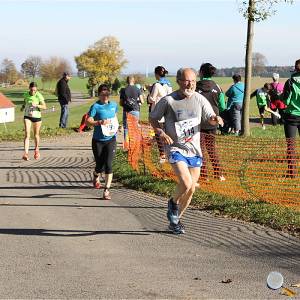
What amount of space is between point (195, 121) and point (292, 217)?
6.12 feet

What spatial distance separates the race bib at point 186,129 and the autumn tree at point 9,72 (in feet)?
486

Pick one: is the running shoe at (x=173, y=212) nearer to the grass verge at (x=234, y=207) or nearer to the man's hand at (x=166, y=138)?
the man's hand at (x=166, y=138)

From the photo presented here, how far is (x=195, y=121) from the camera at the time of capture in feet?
24.2

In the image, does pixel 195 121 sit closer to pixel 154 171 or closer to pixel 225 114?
pixel 154 171

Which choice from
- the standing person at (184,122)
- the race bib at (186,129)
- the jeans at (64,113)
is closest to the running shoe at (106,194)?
the standing person at (184,122)

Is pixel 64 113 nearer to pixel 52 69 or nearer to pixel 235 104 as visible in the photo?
pixel 235 104

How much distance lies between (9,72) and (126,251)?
493 feet

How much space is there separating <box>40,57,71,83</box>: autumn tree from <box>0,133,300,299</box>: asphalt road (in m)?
124

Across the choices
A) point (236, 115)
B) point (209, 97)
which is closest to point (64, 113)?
point (236, 115)

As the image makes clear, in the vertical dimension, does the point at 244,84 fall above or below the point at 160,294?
above

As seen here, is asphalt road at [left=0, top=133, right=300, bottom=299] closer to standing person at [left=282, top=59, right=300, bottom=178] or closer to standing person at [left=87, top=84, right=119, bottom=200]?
standing person at [left=87, top=84, right=119, bottom=200]

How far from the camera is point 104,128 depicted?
33.4ft

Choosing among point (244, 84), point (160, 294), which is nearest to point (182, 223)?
point (160, 294)

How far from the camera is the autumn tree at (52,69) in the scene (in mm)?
131875
